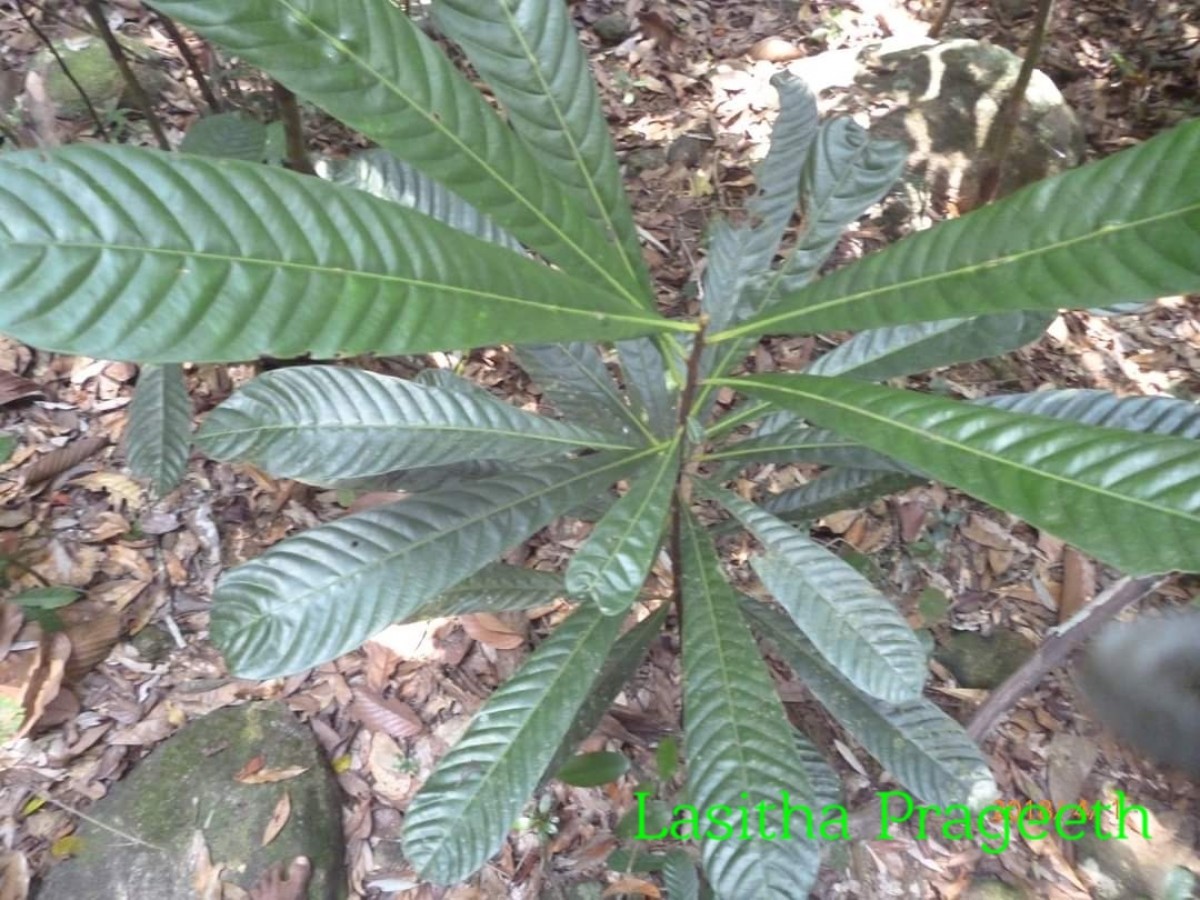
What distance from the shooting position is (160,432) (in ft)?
4.92

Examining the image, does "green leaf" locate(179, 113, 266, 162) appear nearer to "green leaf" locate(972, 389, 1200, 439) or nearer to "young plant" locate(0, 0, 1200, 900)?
"young plant" locate(0, 0, 1200, 900)

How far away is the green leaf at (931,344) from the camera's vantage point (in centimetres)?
100

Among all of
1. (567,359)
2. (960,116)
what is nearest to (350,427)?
(567,359)

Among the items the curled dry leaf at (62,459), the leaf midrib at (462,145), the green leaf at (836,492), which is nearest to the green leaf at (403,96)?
the leaf midrib at (462,145)

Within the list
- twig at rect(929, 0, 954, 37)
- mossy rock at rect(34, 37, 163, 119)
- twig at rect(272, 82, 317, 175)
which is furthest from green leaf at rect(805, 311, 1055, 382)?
twig at rect(929, 0, 954, 37)

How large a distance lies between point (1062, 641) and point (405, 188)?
1.24m

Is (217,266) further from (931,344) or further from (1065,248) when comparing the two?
(931,344)

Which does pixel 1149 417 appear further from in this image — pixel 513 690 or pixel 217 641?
pixel 217 641

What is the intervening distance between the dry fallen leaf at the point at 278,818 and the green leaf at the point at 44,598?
1.73ft

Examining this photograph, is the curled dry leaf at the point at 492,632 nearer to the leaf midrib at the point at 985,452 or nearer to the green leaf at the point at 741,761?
the green leaf at the point at 741,761

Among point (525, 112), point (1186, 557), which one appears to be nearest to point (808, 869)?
point (1186, 557)

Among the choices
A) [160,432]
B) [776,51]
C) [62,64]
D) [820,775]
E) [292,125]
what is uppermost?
[776,51]

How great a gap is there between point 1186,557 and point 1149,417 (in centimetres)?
47

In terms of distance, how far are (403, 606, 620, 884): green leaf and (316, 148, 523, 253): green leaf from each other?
0.54m
